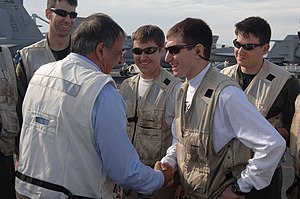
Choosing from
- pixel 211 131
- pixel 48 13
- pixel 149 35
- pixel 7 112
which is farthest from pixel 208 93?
pixel 48 13

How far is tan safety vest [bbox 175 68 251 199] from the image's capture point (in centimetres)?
240

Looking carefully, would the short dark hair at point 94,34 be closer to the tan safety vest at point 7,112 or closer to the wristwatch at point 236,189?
the wristwatch at point 236,189

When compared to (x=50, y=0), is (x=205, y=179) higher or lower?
lower

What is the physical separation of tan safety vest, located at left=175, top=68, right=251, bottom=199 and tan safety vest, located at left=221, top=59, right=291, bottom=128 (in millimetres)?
876

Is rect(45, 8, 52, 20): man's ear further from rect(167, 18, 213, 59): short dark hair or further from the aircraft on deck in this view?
the aircraft on deck

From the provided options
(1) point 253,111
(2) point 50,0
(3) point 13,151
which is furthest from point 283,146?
(2) point 50,0

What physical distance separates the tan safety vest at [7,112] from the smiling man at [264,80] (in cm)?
201

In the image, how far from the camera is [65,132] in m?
1.97

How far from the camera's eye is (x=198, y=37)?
2.58 metres

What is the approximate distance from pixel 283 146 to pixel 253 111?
261mm

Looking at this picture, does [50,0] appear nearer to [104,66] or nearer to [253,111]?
[104,66]

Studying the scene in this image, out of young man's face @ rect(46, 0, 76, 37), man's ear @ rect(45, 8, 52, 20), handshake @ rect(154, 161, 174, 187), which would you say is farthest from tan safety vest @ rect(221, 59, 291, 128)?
man's ear @ rect(45, 8, 52, 20)

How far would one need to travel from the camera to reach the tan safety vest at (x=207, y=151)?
7.88 ft

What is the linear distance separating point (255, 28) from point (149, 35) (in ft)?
3.08
